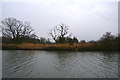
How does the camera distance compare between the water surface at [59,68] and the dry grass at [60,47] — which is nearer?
the water surface at [59,68]

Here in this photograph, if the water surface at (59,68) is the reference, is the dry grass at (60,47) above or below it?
above

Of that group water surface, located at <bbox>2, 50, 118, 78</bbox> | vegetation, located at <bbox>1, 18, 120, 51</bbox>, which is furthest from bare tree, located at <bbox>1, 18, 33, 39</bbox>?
water surface, located at <bbox>2, 50, 118, 78</bbox>

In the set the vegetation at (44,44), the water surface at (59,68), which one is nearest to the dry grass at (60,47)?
the vegetation at (44,44)

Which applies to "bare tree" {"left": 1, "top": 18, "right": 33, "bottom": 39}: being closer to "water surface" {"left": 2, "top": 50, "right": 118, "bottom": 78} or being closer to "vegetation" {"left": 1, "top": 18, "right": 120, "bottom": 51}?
"vegetation" {"left": 1, "top": 18, "right": 120, "bottom": 51}

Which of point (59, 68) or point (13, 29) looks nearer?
point (59, 68)

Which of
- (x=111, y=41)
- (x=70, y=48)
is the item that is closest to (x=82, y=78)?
(x=70, y=48)

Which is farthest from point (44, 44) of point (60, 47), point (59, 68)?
point (59, 68)

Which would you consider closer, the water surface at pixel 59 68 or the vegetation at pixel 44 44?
the water surface at pixel 59 68

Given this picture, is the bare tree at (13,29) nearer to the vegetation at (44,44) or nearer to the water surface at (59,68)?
the vegetation at (44,44)

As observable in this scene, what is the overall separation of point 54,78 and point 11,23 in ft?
104

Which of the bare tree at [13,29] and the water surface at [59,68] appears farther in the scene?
the bare tree at [13,29]

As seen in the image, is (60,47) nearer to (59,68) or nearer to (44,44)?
(44,44)

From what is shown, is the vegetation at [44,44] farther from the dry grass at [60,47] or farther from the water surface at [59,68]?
the water surface at [59,68]

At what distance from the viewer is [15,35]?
32.7m
